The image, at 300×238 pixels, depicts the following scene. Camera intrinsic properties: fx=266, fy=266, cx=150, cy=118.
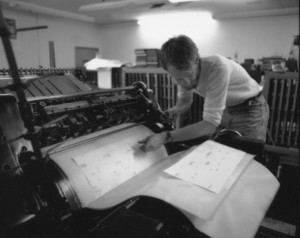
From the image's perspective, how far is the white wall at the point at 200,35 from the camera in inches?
196

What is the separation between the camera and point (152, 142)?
1.36m

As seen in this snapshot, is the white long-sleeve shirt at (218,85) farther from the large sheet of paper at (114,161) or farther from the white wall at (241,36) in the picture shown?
the white wall at (241,36)

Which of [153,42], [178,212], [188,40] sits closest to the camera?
[178,212]

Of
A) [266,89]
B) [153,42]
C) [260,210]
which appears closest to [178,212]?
[260,210]

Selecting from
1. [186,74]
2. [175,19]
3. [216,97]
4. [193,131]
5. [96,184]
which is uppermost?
[175,19]

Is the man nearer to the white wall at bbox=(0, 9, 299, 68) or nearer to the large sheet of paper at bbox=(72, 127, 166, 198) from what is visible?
the large sheet of paper at bbox=(72, 127, 166, 198)

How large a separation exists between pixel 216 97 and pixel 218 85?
0.07m

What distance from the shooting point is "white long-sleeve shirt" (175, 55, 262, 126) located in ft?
5.01

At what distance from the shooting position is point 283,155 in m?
3.34

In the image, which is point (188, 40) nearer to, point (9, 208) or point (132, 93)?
point (132, 93)

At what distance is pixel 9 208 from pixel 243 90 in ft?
5.28

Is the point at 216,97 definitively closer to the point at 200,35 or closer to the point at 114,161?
the point at 114,161

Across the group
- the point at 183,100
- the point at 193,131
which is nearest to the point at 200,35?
the point at 183,100

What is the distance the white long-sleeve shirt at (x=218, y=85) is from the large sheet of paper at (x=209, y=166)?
0.24 meters
